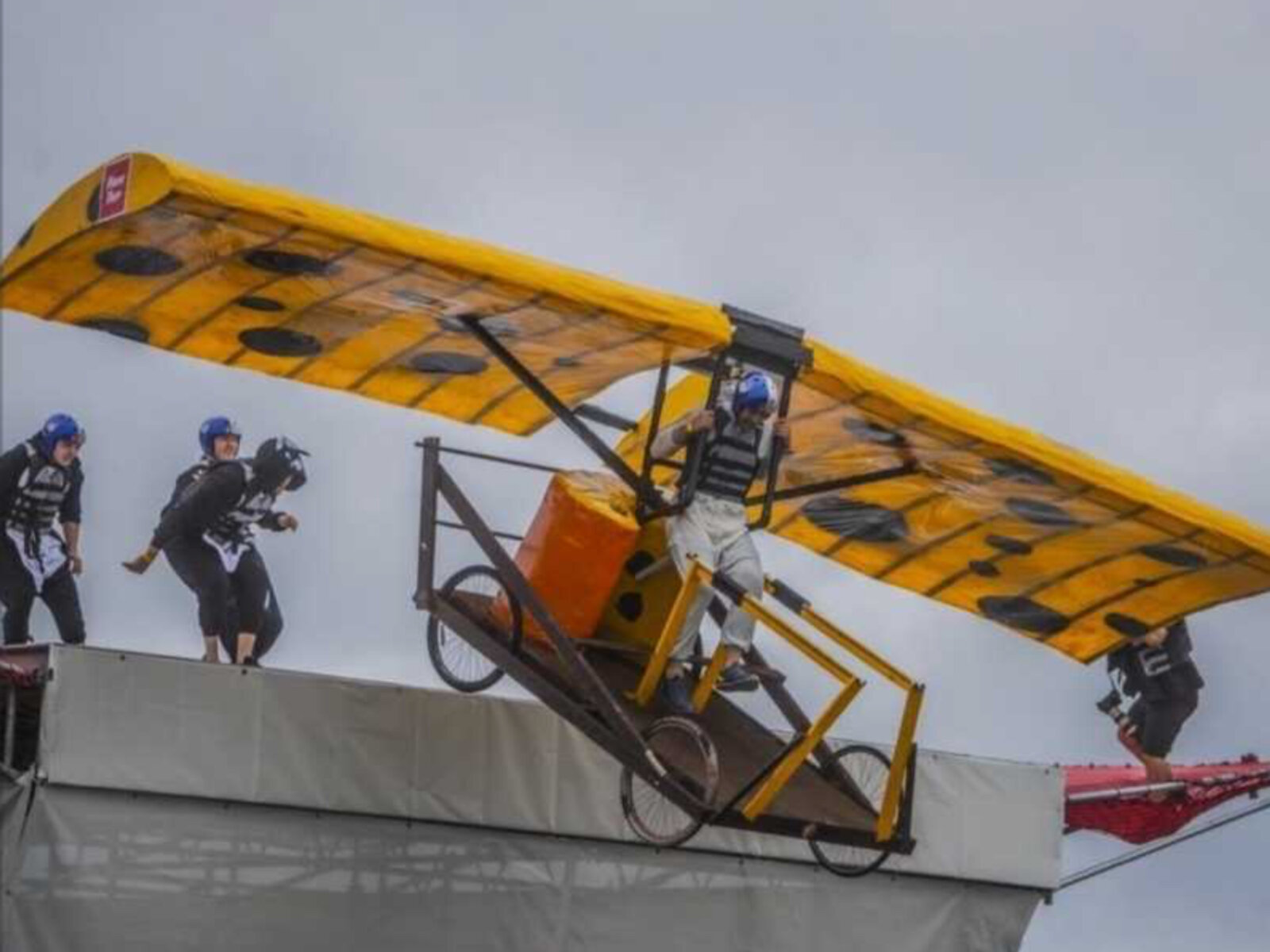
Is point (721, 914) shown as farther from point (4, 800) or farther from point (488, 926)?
point (4, 800)

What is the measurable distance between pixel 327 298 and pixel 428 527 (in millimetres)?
1788

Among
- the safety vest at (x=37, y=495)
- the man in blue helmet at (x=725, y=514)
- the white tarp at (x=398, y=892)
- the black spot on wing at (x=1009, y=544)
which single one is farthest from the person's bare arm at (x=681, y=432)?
the safety vest at (x=37, y=495)

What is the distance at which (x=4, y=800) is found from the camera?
23688mm

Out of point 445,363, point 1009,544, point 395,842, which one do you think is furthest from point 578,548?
point 1009,544


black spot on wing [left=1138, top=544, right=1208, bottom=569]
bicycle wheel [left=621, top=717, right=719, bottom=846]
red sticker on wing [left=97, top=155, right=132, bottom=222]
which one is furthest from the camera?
black spot on wing [left=1138, top=544, right=1208, bottom=569]

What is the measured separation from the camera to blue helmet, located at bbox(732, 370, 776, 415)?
2503 cm

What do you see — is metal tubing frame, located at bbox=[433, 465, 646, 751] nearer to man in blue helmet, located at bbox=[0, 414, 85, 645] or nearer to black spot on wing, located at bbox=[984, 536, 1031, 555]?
man in blue helmet, located at bbox=[0, 414, 85, 645]

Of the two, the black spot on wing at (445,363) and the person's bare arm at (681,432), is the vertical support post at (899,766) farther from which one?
the black spot on wing at (445,363)

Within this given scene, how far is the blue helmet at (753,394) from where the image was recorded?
2503 cm

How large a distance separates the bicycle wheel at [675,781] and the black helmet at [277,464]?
347 cm

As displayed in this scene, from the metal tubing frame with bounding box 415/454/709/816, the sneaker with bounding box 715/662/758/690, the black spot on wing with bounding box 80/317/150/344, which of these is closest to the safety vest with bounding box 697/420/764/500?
the sneaker with bounding box 715/662/758/690

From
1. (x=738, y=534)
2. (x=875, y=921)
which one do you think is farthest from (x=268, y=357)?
(x=875, y=921)

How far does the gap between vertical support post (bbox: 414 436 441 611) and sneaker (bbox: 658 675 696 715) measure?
1.76 meters

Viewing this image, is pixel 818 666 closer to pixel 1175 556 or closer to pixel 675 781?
pixel 675 781
